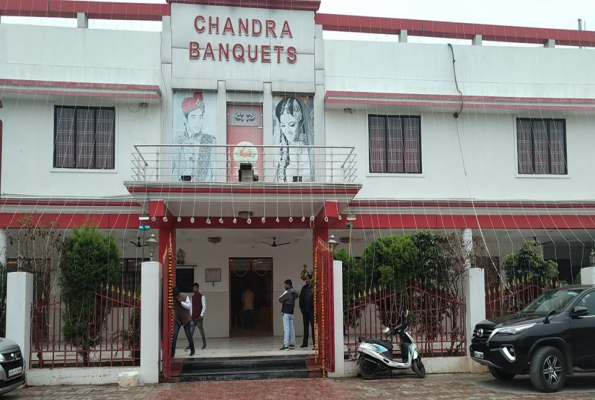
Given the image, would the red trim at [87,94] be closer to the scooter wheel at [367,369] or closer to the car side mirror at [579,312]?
the scooter wheel at [367,369]

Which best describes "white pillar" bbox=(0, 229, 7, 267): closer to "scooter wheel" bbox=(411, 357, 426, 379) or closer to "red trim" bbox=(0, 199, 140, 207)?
"red trim" bbox=(0, 199, 140, 207)

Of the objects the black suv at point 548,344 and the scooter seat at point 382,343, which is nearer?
the black suv at point 548,344

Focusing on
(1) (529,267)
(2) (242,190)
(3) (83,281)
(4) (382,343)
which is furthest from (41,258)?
(1) (529,267)

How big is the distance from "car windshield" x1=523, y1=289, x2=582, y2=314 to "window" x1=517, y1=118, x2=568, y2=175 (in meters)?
7.01

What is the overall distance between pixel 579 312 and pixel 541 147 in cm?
867

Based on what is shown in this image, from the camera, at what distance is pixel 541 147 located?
18.3m

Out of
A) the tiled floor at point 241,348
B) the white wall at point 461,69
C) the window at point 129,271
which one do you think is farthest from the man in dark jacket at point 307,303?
the window at point 129,271

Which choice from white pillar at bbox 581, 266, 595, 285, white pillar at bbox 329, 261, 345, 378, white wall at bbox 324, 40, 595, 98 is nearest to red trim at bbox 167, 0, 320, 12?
white wall at bbox 324, 40, 595, 98

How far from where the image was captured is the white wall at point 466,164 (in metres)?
17.5

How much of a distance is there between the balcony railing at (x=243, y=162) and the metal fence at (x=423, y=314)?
4182mm

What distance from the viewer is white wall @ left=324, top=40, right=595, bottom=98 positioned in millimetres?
17875

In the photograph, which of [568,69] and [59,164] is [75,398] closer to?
[59,164]

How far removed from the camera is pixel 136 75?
17.0 meters

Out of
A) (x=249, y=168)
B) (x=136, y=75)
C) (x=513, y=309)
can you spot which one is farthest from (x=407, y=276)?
(x=136, y=75)
